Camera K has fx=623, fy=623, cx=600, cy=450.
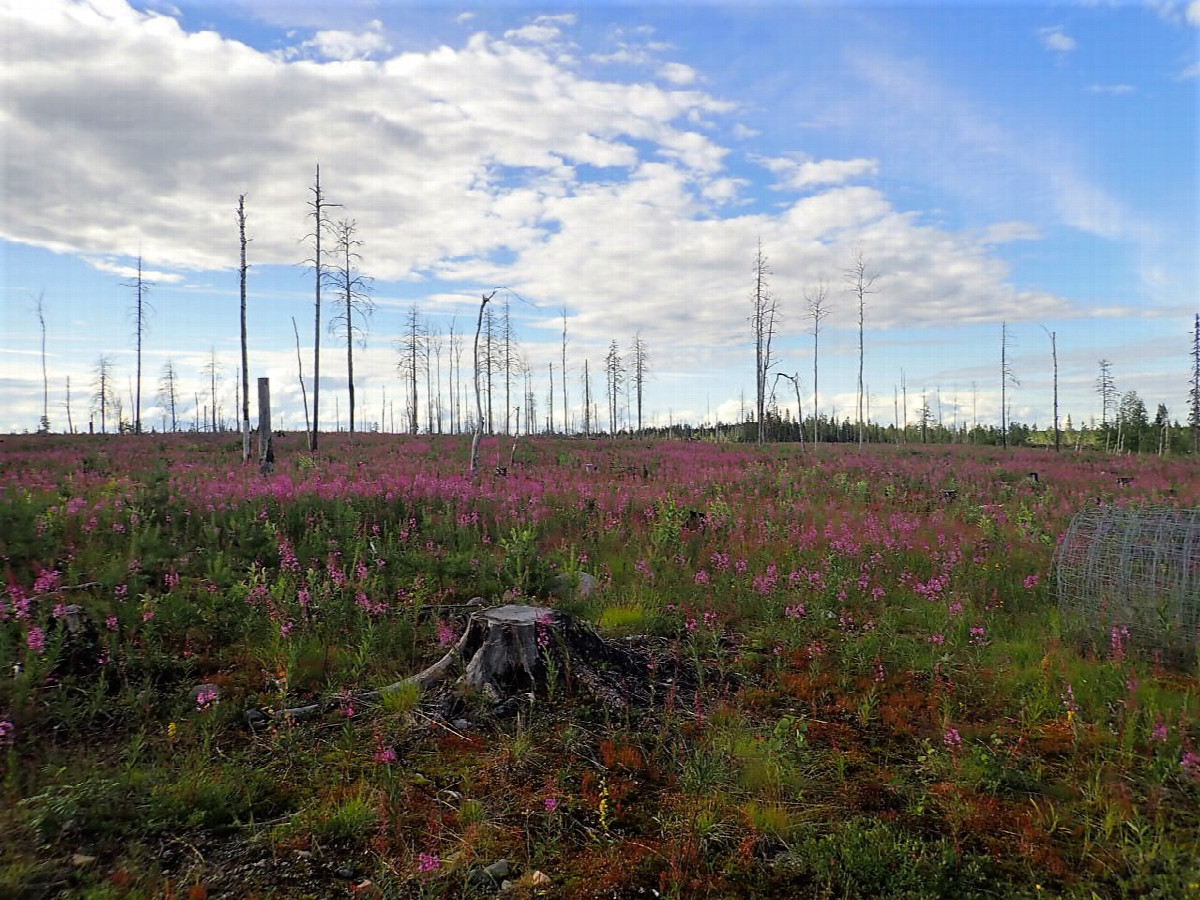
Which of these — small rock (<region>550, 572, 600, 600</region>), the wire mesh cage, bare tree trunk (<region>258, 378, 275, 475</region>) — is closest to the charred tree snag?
small rock (<region>550, 572, 600, 600</region>)

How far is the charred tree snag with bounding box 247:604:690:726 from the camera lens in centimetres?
493

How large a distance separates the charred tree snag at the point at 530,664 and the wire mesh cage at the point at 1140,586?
4375 millimetres

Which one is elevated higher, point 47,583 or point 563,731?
point 47,583

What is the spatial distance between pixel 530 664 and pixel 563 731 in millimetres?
724

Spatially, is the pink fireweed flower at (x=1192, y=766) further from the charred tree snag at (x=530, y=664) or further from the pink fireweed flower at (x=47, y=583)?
the pink fireweed flower at (x=47, y=583)

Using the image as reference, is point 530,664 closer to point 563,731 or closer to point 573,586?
point 563,731

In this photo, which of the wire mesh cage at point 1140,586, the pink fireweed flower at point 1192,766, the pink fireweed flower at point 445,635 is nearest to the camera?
the pink fireweed flower at point 1192,766

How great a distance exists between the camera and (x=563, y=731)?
4.46 metres

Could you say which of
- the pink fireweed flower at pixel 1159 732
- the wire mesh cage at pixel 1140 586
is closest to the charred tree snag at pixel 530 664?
the pink fireweed flower at pixel 1159 732

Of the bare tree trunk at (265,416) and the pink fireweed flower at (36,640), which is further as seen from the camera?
the bare tree trunk at (265,416)

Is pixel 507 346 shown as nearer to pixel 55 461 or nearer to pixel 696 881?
pixel 55 461

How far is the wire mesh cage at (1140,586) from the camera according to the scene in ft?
18.9

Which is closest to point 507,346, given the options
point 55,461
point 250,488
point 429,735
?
point 55,461

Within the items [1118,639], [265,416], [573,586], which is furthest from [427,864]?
[265,416]
